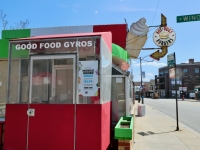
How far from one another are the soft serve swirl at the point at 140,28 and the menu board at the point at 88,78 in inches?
350

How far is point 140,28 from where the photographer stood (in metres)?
14.4

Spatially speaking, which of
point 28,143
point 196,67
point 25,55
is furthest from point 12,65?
point 196,67

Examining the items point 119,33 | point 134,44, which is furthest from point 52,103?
point 134,44

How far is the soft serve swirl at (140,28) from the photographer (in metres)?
14.1

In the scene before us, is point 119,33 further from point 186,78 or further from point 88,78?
point 186,78

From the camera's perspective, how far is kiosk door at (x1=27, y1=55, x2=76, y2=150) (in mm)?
5664

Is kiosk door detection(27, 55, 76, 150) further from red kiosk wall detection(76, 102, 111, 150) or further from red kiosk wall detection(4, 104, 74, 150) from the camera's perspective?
red kiosk wall detection(76, 102, 111, 150)

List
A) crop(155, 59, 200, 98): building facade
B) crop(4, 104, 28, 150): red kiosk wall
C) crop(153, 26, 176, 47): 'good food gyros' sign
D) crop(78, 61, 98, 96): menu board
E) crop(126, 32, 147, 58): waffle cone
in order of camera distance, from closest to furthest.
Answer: crop(78, 61, 98, 96): menu board → crop(4, 104, 28, 150): red kiosk wall → crop(126, 32, 147, 58): waffle cone → crop(153, 26, 176, 47): 'good food gyros' sign → crop(155, 59, 200, 98): building facade

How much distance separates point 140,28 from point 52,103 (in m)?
10.1

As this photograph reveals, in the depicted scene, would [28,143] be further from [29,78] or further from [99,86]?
[99,86]

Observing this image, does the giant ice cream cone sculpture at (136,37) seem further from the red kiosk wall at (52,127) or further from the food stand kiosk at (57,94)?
the red kiosk wall at (52,127)

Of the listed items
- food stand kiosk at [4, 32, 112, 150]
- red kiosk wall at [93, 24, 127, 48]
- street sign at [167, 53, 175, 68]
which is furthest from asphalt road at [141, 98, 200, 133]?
food stand kiosk at [4, 32, 112, 150]

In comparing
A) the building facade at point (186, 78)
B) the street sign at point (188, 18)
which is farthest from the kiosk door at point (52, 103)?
the building facade at point (186, 78)

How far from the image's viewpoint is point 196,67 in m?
92.4
